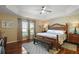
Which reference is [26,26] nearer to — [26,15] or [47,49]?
[26,15]

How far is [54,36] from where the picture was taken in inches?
58.6

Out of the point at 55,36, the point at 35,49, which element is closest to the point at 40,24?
the point at 55,36

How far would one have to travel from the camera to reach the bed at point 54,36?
1471mm

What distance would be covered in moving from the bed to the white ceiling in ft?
0.76

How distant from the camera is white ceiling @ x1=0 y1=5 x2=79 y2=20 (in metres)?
1.36

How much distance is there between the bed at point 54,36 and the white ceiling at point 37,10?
0.23 metres

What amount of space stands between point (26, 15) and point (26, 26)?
22 centimetres

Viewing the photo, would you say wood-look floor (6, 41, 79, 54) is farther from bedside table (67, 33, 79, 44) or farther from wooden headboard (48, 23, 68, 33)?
wooden headboard (48, 23, 68, 33)

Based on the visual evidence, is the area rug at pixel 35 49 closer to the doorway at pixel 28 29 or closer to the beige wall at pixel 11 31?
the doorway at pixel 28 29

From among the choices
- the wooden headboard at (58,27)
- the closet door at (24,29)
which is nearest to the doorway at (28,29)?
the closet door at (24,29)

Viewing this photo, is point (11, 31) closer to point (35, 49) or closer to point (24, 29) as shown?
point (24, 29)

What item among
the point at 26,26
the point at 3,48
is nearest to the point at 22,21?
the point at 26,26
